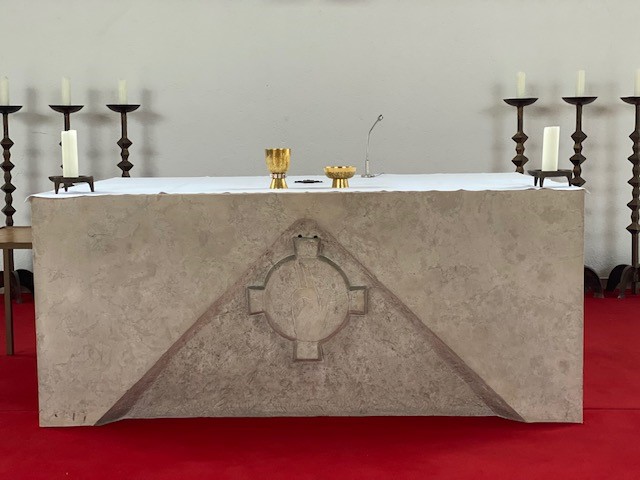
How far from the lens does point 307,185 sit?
3350mm

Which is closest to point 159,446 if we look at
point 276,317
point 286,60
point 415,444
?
point 276,317

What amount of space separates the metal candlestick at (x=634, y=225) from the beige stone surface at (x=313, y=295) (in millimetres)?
2457

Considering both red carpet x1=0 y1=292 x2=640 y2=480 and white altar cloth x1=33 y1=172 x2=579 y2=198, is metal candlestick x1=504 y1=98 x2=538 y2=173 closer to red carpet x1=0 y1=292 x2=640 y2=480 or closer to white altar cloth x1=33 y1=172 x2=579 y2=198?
white altar cloth x1=33 y1=172 x2=579 y2=198

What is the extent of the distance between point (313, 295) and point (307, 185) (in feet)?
1.98

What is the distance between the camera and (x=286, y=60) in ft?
17.4

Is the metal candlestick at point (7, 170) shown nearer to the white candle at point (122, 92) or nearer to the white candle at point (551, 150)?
the white candle at point (122, 92)

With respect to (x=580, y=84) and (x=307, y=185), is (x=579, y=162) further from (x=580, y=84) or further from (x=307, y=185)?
(x=307, y=185)

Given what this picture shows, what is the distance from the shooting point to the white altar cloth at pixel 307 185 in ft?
9.61

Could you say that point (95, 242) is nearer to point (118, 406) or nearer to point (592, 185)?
point (118, 406)

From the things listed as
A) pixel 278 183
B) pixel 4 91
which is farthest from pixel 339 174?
pixel 4 91

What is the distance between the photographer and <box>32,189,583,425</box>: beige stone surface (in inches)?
112

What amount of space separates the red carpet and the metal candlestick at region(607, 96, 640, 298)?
7.04 feet

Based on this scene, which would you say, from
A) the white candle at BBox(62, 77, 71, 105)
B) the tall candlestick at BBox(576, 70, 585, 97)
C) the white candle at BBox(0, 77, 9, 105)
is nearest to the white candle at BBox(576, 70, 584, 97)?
the tall candlestick at BBox(576, 70, 585, 97)

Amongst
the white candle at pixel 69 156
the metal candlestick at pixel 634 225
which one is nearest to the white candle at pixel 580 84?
the metal candlestick at pixel 634 225
